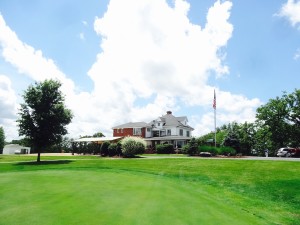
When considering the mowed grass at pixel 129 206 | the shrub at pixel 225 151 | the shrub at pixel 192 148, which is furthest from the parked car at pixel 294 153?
the mowed grass at pixel 129 206

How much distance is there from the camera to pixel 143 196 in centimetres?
981

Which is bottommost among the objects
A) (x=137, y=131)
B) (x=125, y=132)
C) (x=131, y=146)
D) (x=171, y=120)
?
(x=131, y=146)

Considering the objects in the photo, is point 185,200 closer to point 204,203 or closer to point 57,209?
point 204,203

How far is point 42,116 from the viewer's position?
129 ft

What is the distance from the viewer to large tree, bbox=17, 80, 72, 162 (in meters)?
39.4

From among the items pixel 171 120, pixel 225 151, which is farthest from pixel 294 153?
pixel 171 120

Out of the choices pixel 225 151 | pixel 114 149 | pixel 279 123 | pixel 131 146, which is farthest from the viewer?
pixel 279 123

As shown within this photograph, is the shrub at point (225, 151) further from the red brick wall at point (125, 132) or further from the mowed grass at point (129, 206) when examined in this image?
the mowed grass at point (129, 206)

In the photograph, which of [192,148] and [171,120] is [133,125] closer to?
[171,120]

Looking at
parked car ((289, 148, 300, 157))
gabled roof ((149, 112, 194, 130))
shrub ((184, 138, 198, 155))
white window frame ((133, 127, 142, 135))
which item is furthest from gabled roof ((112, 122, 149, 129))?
parked car ((289, 148, 300, 157))

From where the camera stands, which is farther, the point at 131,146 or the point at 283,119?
the point at 283,119

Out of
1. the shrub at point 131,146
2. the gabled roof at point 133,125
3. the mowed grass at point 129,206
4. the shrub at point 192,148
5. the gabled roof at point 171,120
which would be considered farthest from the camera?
the gabled roof at point 133,125

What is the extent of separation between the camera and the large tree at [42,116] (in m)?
39.4

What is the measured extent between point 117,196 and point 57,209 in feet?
7.68
